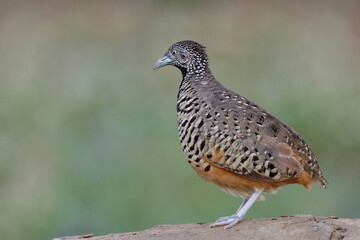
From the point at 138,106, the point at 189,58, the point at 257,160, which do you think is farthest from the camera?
the point at 138,106

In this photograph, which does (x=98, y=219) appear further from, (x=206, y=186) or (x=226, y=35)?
(x=226, y=35)

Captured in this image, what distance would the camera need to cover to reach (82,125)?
10.2m

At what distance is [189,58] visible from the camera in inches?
266

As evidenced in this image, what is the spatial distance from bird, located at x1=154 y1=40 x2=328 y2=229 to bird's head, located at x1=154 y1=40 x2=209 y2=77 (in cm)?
25

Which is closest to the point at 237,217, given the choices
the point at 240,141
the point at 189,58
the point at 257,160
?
the point at 257,160

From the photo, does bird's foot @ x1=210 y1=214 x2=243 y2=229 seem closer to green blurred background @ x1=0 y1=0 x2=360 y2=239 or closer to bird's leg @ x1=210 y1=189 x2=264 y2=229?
bird's leg @ x1=210 y1=189 x2=264 y2=229

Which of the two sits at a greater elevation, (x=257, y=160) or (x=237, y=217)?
(x=257, y=160)

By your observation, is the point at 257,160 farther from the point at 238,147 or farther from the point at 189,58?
the point at 189,58

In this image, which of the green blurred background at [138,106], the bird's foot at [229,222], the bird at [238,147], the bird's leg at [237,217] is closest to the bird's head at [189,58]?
the bird at [238,147]

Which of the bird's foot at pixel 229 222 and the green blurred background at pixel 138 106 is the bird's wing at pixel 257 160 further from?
the green blurred background at pixel 138 106

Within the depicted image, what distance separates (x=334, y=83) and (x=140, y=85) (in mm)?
2961

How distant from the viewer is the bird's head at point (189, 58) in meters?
6.74

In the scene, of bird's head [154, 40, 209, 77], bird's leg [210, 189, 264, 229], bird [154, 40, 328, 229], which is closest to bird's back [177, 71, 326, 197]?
bird [154, 40, 328, 229]

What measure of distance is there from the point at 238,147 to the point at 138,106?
4.53 metres
